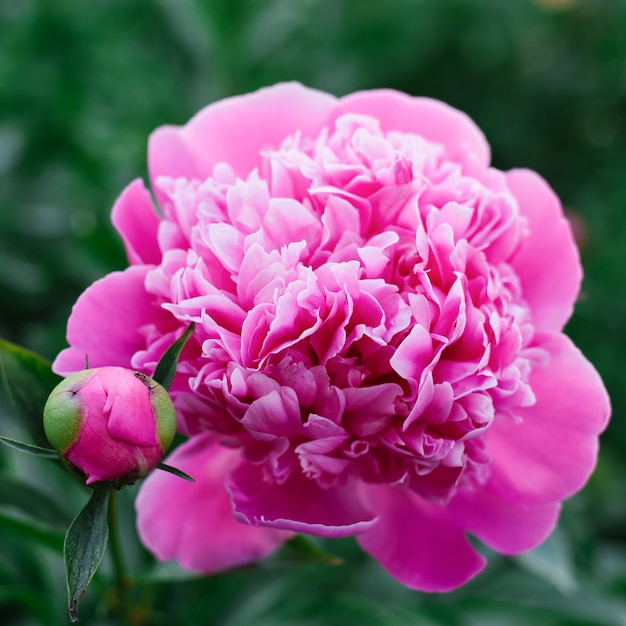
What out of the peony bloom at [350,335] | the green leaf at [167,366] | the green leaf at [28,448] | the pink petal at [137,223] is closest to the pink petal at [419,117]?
the peony bloom at [350,335]

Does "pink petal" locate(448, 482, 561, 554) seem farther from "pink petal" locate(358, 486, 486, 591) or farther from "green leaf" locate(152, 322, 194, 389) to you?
"green leaf" locate(152, 322, 194, 389)

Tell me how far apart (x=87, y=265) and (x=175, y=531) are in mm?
558

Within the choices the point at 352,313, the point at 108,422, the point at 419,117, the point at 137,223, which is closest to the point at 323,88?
the point at 419,117

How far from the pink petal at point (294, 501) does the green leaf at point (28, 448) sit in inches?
5.8

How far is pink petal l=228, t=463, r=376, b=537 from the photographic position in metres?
0.67

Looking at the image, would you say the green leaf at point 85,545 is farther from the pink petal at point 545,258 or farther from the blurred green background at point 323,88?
the pink petal at point 545,258

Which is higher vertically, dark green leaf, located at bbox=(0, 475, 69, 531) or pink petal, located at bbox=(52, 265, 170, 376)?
pink petal, located at bbox=(52, 265, 170, 376)

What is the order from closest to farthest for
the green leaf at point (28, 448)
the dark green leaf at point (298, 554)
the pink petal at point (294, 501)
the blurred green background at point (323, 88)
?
the green leaf at point (28, 448) < the pink petal at point (294, 501) < the dark green leaf at point (298, 554) < the blurred green background at point (323, 88)

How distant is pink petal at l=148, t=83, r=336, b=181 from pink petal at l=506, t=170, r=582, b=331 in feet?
0.70

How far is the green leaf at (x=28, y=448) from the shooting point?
562 millimetres

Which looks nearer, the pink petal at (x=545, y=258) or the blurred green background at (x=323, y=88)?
the pink petal at (x=545, y=258)

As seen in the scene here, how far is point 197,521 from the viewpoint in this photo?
2.46ft

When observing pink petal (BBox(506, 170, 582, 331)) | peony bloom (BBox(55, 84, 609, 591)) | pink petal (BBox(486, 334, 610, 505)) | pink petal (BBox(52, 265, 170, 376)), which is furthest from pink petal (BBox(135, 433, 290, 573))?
pink petal (BBox(506, 170, 582, 331))

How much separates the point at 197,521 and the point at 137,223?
273 millimetres
